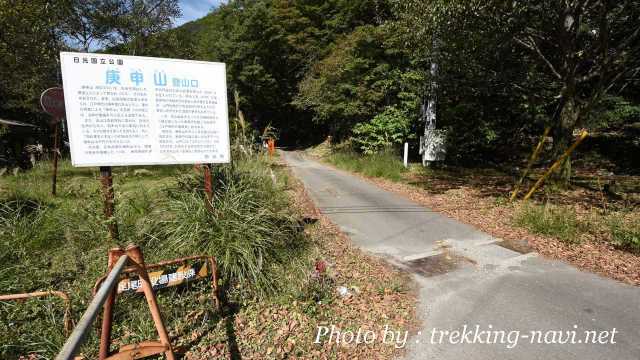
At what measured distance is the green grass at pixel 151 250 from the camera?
307 centimetres

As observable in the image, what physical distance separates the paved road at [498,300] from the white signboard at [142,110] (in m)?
2.99

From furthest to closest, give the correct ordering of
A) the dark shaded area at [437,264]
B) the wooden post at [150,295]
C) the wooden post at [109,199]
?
the dark shaded area at [437,264]
the wooden post at [109,199]
the wooden post at [150,295]

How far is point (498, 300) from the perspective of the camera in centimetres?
363

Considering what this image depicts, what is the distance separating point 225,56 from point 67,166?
20.8 meters

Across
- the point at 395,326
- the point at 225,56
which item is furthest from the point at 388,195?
the point at 225,56

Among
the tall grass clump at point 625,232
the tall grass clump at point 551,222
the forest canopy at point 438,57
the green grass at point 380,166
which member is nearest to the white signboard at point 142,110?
the tall grass clump at point 551,222

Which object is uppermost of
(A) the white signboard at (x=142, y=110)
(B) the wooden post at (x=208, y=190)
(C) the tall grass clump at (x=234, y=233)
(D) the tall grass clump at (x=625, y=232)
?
(A) the white signboard at (x=142, y=110)

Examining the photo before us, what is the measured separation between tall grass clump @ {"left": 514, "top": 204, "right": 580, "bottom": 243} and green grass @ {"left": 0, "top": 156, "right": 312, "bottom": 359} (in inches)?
160

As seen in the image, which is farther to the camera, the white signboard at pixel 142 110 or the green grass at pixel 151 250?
the white signboard at pixel 142 110

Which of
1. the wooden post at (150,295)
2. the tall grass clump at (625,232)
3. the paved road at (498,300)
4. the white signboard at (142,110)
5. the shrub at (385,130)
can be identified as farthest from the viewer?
the shrub at (385,130)

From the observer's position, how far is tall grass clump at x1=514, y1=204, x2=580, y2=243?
532cm

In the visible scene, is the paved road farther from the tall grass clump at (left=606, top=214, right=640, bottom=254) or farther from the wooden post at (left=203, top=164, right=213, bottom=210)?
the wooden post at (left=203, top=164, right=213, bottom=210)

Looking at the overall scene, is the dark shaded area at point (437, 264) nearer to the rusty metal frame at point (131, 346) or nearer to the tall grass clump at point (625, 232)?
the tall grass clump at point (625, 232)

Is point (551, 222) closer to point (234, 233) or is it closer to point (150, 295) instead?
point (234, 233)
